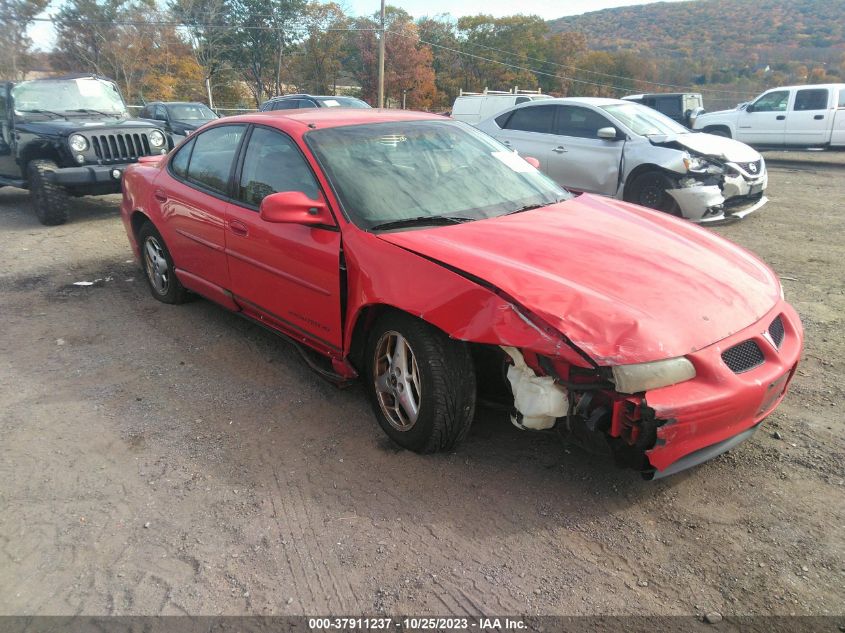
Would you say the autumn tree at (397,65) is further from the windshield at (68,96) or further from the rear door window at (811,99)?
the windshield at (68,96)

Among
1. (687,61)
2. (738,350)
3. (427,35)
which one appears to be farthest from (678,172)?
(687,61)

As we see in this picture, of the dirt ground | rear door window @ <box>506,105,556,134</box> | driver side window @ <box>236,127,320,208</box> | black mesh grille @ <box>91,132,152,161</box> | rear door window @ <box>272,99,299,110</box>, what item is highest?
rear door window @ <box>272,99,299,110</box>

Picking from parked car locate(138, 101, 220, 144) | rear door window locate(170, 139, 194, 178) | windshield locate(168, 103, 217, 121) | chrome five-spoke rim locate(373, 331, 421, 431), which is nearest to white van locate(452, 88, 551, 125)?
parked car locate(138, 101, 220, 144)

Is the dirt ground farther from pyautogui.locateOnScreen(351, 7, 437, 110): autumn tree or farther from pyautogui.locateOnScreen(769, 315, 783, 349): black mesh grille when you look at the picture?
pyautogui.locateOnScreen(351, 7, 437, 110): autumn tree

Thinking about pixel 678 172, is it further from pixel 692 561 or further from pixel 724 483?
pixel 692 561

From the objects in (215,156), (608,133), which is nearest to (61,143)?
(215,156)

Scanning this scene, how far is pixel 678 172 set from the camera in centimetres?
740

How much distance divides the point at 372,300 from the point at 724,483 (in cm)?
182

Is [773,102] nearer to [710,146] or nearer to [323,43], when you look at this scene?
[710,146]

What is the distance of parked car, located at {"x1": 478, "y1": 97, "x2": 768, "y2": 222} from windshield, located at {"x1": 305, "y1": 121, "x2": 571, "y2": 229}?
13.4ft

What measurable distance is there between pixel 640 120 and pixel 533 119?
1520mm

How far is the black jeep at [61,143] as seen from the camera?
8.15 meters

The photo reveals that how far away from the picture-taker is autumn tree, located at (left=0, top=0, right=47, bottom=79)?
34.5m

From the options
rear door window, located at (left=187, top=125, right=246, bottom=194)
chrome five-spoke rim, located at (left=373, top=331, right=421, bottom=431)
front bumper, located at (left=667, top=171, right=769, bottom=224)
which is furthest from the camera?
front bumper, located at (left=667, top=171, right=769, bottom=224)
